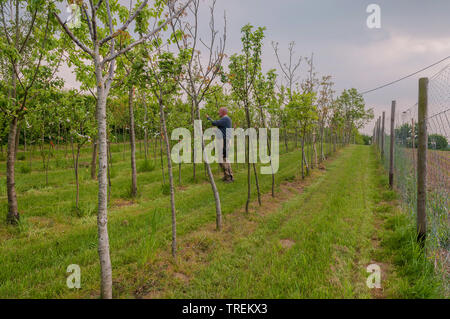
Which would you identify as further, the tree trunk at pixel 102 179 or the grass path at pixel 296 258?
the grass path at pixel 296 258

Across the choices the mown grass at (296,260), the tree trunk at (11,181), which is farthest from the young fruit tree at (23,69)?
the mown grass at (296,260)

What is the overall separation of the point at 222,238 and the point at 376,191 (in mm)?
6226

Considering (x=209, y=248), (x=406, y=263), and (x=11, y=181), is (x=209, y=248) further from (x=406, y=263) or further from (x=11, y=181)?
(x=11, y=181)

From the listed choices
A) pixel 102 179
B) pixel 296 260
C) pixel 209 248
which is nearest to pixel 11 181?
pixel 102 179

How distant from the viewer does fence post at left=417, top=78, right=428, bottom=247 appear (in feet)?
10.8

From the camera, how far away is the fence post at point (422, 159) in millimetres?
3303

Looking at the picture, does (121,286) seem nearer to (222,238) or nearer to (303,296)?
(222,238)

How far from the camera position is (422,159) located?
334cm

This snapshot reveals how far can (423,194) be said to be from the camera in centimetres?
334

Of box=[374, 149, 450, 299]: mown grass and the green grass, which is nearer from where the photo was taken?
box=[374, 149, 450, 299]: mown grass

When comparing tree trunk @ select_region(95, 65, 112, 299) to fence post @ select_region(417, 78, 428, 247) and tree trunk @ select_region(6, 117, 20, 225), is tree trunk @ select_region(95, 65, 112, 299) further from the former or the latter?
fence post @ select_region(417, 78, 428, 247)

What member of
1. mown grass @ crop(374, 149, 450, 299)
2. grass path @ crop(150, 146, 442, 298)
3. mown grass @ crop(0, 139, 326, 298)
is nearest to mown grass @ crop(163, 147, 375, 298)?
grass path @ crop(150, 146, 442, 298)

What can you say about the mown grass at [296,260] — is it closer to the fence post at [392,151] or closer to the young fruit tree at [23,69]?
the fence post at [392,151]
